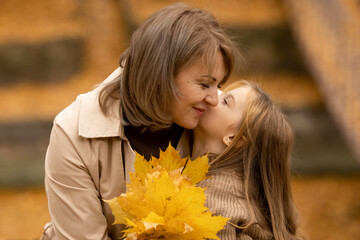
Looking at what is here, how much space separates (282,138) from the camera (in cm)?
364

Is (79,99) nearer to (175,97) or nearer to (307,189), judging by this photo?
(175,97)

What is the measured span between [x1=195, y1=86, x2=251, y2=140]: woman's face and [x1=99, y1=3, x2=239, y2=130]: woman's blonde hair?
0.26 meters

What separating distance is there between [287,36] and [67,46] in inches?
133

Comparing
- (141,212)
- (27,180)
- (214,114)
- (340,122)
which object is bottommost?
(27,180)

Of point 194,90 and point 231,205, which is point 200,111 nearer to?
point 194,90

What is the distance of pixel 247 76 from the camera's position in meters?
8.37

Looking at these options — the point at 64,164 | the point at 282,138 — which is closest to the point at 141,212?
the point at 64,164

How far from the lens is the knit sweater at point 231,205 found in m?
3.29

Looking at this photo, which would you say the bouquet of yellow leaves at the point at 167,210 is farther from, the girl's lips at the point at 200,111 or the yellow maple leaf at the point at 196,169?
the girl's lips at the point at 200,111

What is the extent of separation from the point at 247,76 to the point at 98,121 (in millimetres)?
5242

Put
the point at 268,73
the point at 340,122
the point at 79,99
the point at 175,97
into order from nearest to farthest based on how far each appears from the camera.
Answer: the point at 175,97 → the point at 79,99 → the point at 340,122 → the point at 268,73

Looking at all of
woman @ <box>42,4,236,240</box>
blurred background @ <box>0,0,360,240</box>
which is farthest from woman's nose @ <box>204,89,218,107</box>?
blurred background @ <box>0,0,360,240</box>

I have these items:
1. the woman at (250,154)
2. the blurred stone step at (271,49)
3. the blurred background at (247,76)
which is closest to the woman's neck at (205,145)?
the woman at (250,154)

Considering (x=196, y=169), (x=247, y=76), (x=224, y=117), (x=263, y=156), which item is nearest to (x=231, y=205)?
(x=196, y=169)
